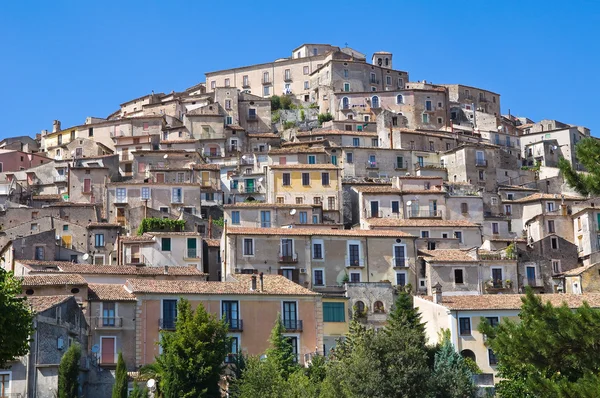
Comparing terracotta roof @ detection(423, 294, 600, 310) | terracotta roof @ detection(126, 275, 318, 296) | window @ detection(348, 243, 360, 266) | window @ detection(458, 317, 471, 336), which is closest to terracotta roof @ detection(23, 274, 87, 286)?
Result: terracotta roof @ detection(126, 275, 318, 296)

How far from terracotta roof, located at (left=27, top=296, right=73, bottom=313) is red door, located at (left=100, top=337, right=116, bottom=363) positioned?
374cm

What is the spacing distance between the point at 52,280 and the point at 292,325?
1194 centimetres

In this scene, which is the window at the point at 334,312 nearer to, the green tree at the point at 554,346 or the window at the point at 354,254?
the window at the point at 354,254

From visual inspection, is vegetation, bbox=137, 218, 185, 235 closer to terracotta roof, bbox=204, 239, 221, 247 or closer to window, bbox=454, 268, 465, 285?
terracotta roof, bbox=204, 239, 221, 247

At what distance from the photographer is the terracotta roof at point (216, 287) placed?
50781 millimetres

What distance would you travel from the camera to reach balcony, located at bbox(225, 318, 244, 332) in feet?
166

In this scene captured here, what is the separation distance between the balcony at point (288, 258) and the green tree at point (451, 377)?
13.8 meters

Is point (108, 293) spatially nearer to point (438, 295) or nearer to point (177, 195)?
point (438, 295)

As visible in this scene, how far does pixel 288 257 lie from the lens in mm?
59750

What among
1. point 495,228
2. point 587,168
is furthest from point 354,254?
point 587,168

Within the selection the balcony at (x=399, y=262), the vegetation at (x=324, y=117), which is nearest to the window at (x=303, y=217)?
the balcony at (x=399, y=262)

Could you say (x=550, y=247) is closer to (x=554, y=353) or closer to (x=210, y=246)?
(x=210, y=246)

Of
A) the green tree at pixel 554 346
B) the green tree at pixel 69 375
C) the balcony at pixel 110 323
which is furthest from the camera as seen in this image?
the balcony at pixel 110 323

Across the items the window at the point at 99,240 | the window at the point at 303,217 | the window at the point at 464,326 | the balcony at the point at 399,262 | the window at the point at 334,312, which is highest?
the window at the point at 303,217
